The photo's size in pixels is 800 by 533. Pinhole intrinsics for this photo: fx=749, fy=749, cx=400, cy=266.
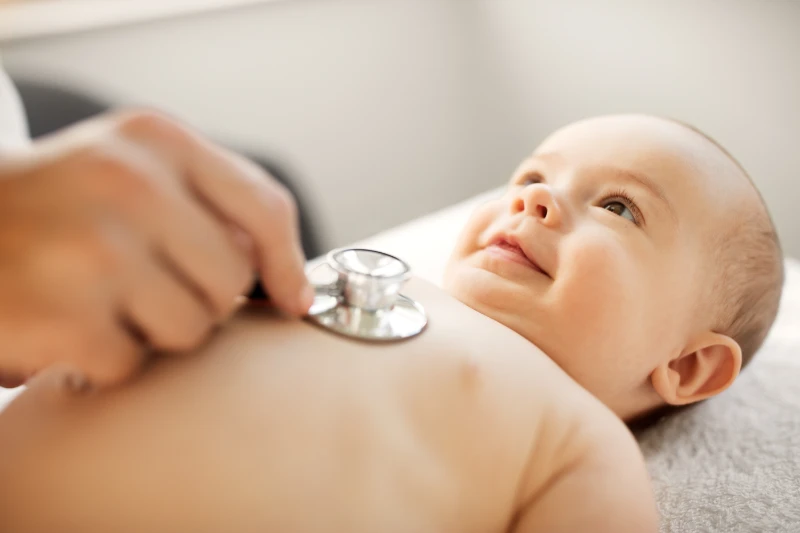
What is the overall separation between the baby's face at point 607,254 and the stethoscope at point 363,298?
17 centimetres

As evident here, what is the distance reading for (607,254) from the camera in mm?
782

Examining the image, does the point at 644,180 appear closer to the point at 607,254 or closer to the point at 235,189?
the point at 607,254

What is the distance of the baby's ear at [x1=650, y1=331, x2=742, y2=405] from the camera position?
865mm

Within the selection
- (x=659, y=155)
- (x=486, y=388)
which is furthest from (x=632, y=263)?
(x=486, y=388)

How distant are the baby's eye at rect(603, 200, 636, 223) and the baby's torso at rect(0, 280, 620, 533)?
266 millimetres

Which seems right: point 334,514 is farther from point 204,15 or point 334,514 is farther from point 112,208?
point 204,15

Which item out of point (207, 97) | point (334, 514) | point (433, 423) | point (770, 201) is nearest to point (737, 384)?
point (770, 201)

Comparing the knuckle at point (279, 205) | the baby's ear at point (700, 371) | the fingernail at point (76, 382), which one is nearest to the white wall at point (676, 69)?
the baby's ear at point (700, 371)

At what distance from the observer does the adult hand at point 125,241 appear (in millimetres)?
416

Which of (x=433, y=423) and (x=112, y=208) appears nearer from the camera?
(x=112, y=208)

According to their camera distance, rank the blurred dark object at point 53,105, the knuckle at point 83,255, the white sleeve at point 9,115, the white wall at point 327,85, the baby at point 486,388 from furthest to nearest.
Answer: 1. the white wall at point 327,85
2. the blurred dark object at point 53,105
3. the white sleeve at point 9,115
4. the baby at point 486,388
5. the knuckle at point 83,255

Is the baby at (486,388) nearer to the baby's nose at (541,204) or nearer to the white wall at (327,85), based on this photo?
the baby's nose at (541,204)

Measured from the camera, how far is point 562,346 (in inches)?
30.5

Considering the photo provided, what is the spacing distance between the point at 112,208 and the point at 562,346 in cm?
49
